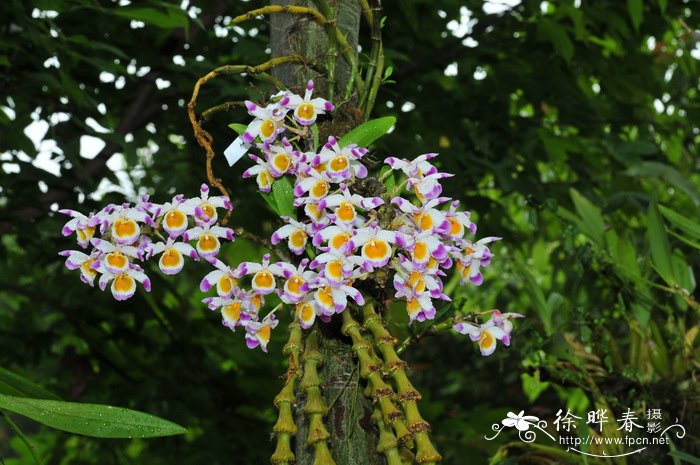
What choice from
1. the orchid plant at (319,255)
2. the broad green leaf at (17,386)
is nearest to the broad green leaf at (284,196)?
the orchid plant at (319,255)

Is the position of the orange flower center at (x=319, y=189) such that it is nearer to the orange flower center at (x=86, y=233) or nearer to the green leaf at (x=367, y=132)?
the green leaf at (x=367, y=132)

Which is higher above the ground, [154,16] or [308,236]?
[154,16]

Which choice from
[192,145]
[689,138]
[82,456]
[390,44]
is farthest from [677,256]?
[82,456]

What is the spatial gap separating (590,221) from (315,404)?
1.14m

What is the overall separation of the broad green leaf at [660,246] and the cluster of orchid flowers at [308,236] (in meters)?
0.75

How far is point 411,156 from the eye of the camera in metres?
2.08

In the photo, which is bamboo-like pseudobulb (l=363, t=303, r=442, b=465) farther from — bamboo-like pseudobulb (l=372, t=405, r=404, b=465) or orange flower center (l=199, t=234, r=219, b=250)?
orange flower center (l=199, t=234, r=219, b=250)

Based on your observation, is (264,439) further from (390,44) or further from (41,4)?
(41,4)

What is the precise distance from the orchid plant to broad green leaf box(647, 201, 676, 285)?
730 millimetres

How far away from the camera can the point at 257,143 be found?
900mm

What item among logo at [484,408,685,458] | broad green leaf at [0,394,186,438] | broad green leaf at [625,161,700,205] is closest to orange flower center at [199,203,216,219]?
broad green leaf at [0,394,186,438]

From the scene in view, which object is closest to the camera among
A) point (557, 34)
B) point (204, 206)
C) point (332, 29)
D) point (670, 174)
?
point (204, 206)

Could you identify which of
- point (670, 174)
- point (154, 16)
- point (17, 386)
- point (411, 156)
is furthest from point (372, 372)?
point (670, 174)

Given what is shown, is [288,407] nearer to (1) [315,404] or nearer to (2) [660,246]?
(1) [315,404]
